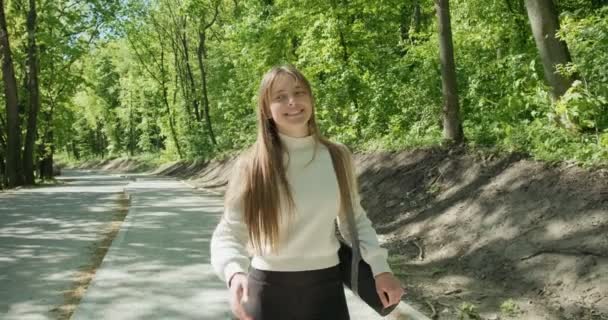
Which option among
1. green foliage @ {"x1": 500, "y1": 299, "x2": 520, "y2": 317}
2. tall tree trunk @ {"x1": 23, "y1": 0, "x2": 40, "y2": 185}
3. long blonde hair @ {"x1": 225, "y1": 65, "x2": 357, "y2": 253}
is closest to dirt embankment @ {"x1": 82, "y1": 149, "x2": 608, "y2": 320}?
green foliage @ {"x1": 500, "y1": 299, "x2": 520, "y2": 317}

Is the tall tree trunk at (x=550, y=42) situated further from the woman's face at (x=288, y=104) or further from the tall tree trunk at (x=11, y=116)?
the tall tree trunk at (x=11, y=116)

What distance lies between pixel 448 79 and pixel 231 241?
8.89 m

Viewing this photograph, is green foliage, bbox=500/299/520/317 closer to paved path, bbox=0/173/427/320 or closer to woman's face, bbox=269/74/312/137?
paved path, bbox=0/173/427/320

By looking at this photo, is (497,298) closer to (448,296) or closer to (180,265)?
(448,296)

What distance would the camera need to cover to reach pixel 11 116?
2361cm

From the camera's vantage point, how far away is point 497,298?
Answer: 557 cm

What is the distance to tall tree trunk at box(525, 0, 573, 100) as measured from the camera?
25.3 ft

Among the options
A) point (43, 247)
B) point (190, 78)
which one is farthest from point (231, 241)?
point (190, 78)

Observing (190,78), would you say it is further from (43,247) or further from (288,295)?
(288,295)

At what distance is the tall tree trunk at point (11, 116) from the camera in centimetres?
2298

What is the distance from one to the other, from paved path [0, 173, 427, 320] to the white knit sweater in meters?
3.04

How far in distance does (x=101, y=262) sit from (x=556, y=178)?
6.02 meters

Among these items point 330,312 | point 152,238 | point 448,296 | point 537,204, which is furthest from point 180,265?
point 330,312

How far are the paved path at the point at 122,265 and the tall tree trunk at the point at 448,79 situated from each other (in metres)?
4.83
